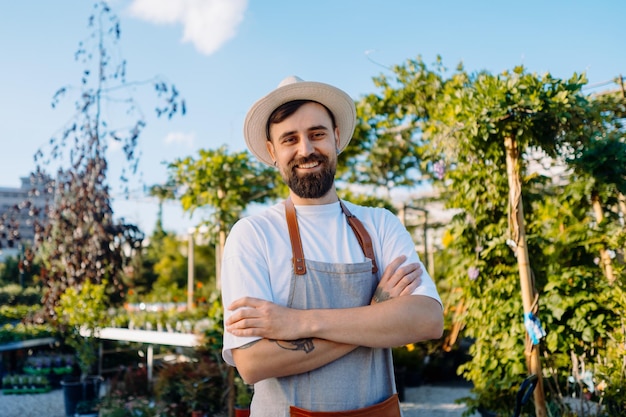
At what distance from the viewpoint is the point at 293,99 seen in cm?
138

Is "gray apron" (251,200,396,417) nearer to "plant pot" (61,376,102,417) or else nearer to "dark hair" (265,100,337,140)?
"dark hair" (265,100,337,140)

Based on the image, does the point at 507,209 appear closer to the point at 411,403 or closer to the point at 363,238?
the point at 363,238

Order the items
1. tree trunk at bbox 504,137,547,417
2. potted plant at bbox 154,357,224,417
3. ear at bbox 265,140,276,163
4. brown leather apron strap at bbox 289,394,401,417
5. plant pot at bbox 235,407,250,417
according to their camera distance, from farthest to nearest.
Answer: potted plant at bbox 154,357,224,417
tree trunk at bbox 504,137,547,417
plant pot at bbox 235,407,250,417
ear at bbox 265,140,276,163
brown leather apron strap at bbox 289,394,401,417

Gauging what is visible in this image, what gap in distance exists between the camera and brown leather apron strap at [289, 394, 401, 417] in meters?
1.09

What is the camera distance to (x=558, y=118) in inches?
128

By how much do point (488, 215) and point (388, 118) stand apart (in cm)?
295

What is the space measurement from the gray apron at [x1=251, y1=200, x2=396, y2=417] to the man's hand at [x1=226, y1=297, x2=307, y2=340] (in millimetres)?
61

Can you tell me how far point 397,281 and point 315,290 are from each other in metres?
0.20

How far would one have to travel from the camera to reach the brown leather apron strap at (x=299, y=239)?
3.96ft

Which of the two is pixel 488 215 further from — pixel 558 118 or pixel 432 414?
pixel 432 414

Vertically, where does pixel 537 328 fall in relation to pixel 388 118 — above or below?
below

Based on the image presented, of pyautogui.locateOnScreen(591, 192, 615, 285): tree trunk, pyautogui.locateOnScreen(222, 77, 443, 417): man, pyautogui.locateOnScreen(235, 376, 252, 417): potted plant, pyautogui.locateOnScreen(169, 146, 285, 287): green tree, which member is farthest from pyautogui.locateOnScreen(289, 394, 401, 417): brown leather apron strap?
pyautogui.locateOnScreen(169, 146, 285, 287): green tree

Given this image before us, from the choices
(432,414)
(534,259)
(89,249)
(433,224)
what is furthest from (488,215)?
(433,224)

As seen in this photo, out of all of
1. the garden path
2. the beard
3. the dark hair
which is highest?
the dark hair
